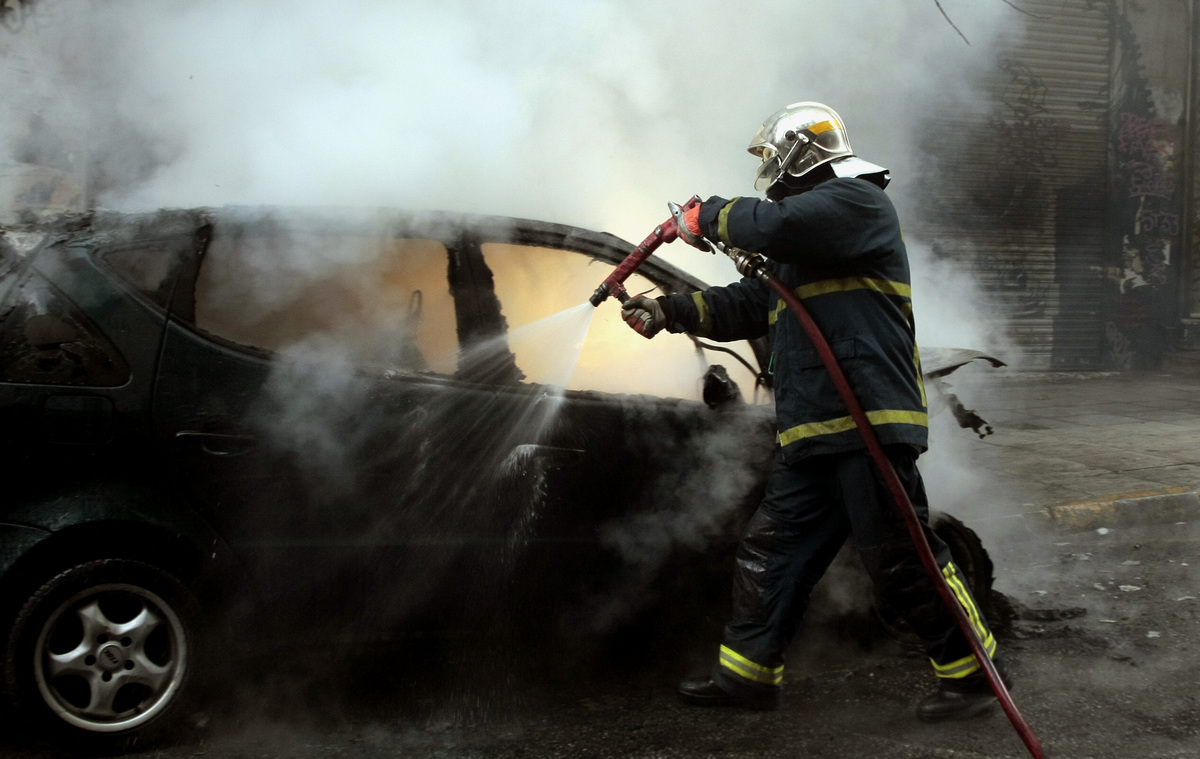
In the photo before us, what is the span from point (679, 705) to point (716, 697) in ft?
0.55

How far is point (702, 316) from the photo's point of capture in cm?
295

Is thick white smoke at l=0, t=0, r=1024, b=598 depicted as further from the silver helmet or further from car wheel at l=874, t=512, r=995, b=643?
car wheel at l=874, t=512, r=995, b=643

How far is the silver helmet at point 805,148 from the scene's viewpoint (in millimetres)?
2744

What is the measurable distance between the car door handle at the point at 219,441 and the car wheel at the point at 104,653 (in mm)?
339

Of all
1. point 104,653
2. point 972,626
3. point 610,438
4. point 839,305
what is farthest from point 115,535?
point 972,626

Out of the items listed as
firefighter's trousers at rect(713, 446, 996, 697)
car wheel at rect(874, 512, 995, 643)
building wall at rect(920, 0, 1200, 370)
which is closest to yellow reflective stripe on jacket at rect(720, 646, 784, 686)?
firefighter's trousers at rect(713, 446, 996, 697)

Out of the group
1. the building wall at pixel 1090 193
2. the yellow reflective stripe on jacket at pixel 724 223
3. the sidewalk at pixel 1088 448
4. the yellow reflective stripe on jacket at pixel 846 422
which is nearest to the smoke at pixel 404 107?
the yellow reflective stripe on jacket at pixel 846 422

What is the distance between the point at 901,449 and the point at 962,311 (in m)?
4.19

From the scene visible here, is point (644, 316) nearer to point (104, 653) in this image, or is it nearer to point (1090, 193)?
point (104, 653)

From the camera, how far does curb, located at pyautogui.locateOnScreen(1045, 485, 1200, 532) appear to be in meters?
4.84

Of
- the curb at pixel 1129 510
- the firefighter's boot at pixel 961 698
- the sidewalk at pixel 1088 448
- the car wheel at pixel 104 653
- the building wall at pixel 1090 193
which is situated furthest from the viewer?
the building wall at pixel 1090 193

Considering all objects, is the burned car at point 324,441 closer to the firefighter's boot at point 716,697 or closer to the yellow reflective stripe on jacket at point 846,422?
the firefighter's boot at point 716,697

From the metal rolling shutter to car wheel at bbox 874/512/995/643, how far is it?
6.09m

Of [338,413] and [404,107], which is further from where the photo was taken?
[404,107]
